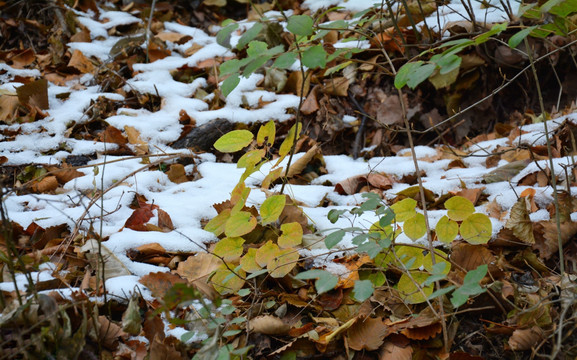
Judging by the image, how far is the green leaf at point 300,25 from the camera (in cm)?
111

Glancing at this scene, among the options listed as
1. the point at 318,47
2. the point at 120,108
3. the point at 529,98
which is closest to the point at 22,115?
the point at 120,108

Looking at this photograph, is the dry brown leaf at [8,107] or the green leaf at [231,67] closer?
the green leaf at [231,67]

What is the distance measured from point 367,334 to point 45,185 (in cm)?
156

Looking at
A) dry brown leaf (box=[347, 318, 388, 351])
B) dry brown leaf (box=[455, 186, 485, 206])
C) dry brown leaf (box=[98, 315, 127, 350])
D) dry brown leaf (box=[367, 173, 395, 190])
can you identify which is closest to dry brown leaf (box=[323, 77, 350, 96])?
dry brown leaf (box=[367, 173, 395, 190])

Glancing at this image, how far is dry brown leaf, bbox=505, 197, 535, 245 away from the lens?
1.55 meters

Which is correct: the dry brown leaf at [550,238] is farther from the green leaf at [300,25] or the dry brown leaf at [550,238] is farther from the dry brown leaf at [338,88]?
the dry brown leaf at [338,88]

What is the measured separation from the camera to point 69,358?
3.65 ft

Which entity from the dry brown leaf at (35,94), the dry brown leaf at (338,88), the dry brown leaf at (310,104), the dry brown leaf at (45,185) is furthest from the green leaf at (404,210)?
the dry brown leaf at (35,94)

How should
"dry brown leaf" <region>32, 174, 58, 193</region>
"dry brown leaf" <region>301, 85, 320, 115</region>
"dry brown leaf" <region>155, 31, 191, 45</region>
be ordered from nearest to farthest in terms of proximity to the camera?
"dry brown leaf" <region>32, 174, 58, 193</region>
"dry brown leaf" <region>301, 85, 320, 115</region>
"dry brown leaf" <region>155, 31, 191, 45</region>

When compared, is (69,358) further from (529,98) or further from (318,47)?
(529,98)

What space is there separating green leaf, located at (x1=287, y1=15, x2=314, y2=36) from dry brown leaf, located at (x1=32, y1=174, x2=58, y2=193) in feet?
4.70

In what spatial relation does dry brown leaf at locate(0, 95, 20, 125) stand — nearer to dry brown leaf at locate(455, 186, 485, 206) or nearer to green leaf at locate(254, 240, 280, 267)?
green leaf at locate(254, 240, 280, 267)

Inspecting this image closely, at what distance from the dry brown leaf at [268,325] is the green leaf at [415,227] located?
48 centimetres

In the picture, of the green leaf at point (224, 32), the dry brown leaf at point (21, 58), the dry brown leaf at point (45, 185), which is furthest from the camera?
the dry brown leaf at point (21, 58)
